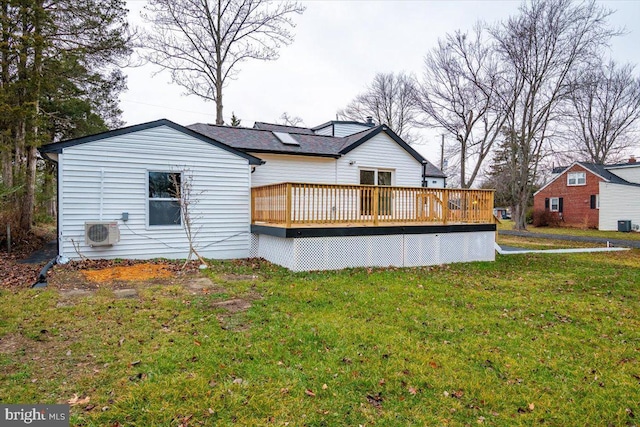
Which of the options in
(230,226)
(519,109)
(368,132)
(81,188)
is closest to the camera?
(81,188)

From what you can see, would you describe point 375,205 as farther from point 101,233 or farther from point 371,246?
point 101,233

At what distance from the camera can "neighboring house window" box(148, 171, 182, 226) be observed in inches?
353

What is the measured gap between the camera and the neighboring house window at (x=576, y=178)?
89.3ft

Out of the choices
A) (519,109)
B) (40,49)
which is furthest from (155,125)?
(519,109)

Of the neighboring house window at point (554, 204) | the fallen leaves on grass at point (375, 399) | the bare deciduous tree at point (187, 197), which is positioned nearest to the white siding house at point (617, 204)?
the neighboring house window at point (554, 204)

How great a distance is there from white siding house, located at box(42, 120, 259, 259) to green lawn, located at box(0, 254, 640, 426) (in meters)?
2.92

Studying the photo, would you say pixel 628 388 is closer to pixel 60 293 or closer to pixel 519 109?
pixel 60 293

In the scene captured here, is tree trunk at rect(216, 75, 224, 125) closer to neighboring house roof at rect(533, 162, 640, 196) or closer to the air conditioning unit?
the air conditioning unit

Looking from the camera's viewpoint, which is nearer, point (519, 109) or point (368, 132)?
point (368, 132)

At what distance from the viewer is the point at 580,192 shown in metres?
27.4

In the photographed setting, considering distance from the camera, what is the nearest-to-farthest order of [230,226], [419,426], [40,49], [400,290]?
[419,426] < [400,290] < [230,226] < [40,49]

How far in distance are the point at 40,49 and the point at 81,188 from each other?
590 cm

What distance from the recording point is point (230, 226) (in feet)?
32.2

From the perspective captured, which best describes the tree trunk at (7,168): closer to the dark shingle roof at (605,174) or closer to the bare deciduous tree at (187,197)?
the bare deciduous tree at (187,197)
